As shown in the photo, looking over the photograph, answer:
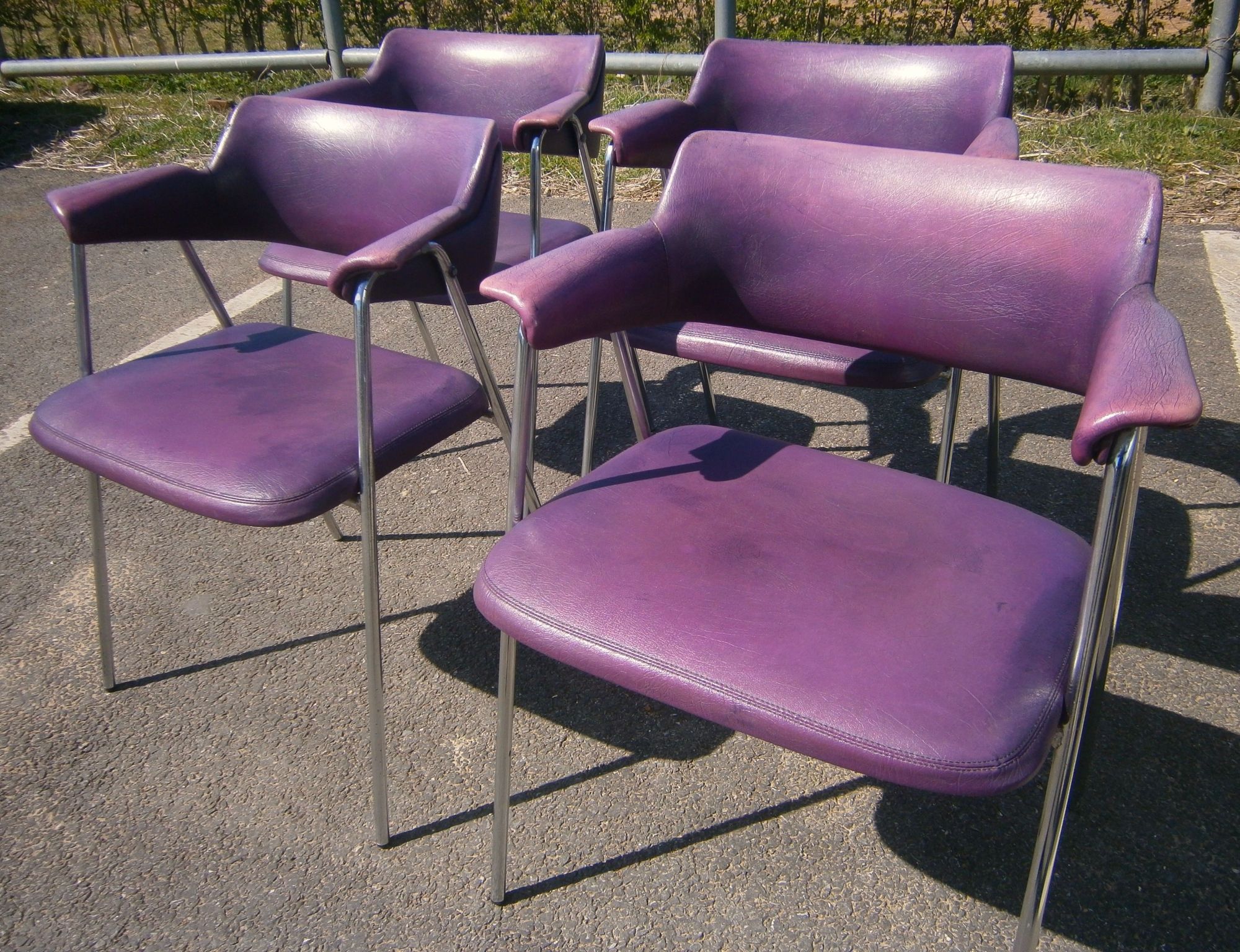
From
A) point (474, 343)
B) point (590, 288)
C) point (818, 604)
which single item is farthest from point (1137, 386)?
point (474, 343)

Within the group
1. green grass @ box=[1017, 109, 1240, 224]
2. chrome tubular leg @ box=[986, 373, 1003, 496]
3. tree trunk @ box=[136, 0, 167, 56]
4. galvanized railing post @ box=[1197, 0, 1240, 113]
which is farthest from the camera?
tree trunk @ box=[136, 0, 167, 56]

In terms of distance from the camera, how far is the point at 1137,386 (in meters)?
1.06

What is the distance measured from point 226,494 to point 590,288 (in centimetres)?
62

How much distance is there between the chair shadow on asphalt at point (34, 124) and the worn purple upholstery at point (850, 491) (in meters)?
5.29

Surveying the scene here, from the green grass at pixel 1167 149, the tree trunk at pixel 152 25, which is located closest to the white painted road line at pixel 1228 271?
the green grass at pixel 1167 149

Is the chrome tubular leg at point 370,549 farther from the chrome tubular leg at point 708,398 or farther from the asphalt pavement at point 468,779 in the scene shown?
the chrome tubular leg at point 708,398

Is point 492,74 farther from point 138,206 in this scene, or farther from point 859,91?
point 138,206

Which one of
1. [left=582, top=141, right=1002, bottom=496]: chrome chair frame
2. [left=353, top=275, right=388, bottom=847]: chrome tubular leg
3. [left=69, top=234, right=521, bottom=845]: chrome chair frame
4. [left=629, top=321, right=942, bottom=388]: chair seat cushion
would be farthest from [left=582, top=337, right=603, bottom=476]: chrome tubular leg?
[left=353, top=275, right=388, bottom=847]: chrome tubular leg

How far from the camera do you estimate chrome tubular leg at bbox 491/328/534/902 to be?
146 cm

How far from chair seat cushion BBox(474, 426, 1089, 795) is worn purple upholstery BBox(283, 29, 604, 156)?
134 centimetres

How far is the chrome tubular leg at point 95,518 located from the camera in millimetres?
1889

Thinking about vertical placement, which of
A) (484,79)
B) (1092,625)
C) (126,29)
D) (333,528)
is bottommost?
(333,528)

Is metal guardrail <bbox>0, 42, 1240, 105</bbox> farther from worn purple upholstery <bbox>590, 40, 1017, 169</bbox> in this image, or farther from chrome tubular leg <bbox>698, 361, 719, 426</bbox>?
→ chrome tubular leg <bbox>698, 361, 719, 426</bbox>

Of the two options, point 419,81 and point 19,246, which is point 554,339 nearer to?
point 419,81
